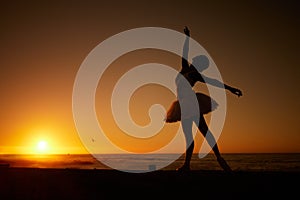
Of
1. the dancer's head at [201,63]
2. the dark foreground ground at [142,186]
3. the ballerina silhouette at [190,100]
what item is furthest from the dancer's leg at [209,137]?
the dark foreground ground at [142,186]

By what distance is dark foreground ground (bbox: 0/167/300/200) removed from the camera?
3703mm

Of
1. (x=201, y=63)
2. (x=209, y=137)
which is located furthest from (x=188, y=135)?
(x=201, y=63)

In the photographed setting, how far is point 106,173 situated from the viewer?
4836mm

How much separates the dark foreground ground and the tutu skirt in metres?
2.31

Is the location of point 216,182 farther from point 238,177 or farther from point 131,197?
point 131,197

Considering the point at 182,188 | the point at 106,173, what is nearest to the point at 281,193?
the point at 182,188

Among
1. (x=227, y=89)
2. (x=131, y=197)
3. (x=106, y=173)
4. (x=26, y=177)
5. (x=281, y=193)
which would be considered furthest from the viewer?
(x=227, y=89)

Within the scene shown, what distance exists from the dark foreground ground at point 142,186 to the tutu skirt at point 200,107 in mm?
2310

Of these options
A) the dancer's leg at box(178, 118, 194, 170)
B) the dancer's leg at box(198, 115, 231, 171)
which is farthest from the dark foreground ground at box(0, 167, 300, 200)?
the dancer's leg at box(178, 118, 194, 170)

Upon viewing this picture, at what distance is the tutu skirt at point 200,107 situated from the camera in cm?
666

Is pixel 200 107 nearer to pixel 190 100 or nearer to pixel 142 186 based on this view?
pixel 190 100

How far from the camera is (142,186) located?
13.3ft

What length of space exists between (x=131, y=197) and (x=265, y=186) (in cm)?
161

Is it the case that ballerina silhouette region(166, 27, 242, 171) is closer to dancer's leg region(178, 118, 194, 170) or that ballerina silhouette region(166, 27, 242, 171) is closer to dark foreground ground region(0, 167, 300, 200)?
dancer's leg region(178, 118, 194, 170)
